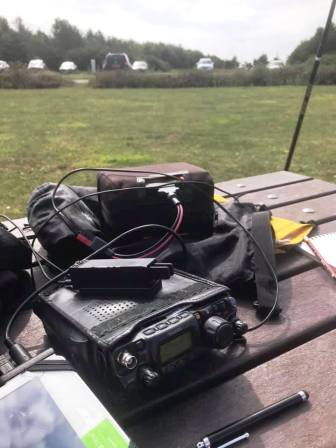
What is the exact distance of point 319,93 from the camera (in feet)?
42.0

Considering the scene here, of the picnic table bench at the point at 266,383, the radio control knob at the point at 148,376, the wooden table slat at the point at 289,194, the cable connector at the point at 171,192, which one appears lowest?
the wooden table slat at the point at 289,194

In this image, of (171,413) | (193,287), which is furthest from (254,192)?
(171,413)

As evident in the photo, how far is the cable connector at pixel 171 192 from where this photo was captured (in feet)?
3.88

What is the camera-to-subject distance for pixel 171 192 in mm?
1207

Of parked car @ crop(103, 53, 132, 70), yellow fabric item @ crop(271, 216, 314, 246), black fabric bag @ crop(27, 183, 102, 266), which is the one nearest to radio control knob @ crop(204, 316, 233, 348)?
black fabric bag @ crop(27, 183, 102, 266)

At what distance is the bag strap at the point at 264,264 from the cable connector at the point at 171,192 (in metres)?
0.22

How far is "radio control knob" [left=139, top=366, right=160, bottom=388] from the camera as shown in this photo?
69cm

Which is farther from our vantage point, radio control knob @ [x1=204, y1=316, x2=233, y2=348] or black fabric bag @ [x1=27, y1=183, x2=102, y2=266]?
black fabric bag @ [x1=27, y1=183, x2=102, y2=266]

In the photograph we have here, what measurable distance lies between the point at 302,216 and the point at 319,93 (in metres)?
12.3

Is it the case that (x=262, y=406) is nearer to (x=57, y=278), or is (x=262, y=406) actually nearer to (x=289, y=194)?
(x=57, y=278)

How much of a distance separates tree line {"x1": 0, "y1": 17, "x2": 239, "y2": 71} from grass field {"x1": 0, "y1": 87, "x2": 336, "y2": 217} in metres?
24.1

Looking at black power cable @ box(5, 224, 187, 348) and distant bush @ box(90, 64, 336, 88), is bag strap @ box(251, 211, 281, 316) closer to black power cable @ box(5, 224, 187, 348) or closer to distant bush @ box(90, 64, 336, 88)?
black power cable @ box(5, 224, 187, 348)

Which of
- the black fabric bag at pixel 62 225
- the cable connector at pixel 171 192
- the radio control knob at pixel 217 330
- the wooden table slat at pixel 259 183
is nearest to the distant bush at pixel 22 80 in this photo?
the wooden table slat at pixel 259 183

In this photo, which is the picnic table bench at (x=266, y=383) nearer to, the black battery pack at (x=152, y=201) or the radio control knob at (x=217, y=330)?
the radio control knob at (x=217, y=330)
